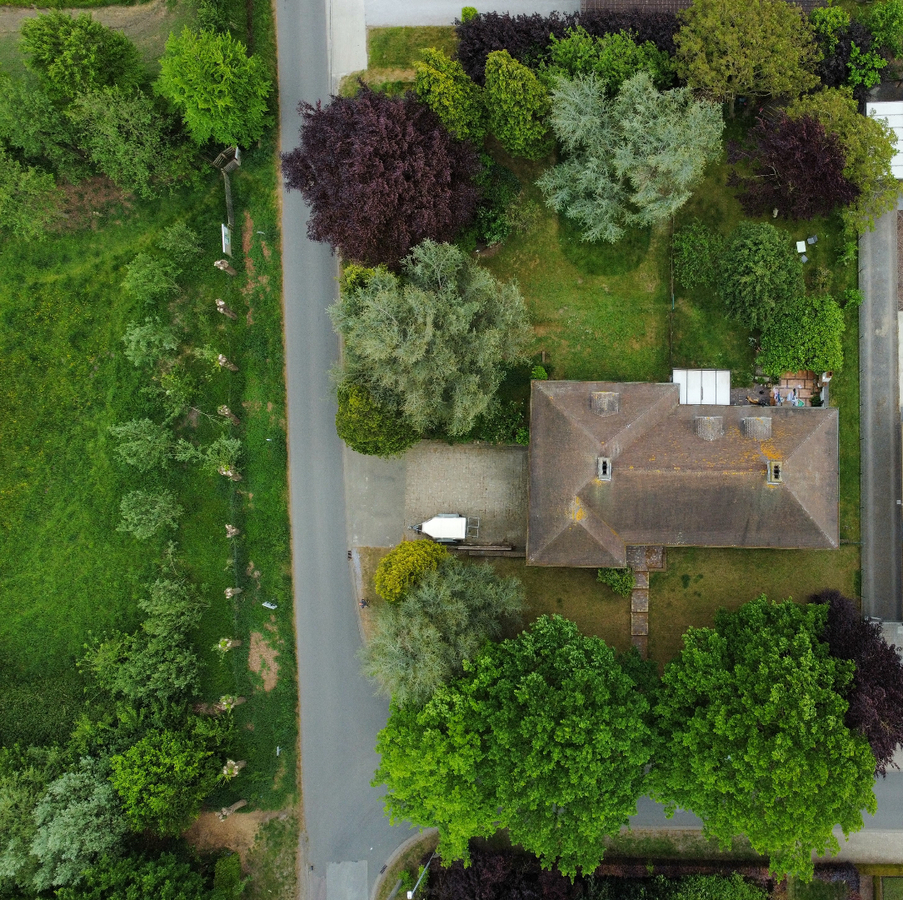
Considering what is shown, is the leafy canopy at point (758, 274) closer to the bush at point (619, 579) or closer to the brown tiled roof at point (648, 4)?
the brown tiled roof at point (648, 4)

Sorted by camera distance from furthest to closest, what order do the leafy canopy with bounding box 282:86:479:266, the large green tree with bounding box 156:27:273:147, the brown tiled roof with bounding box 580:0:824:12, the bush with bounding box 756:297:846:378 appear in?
1. the brown tiled roof with bounding box 580:0:824:12
2. the bush with bounding box 756:297:846:378
3. the large green tree with bounding box 156:27:273:147
4. the leafy canopy with bounding box 282:86:479:266

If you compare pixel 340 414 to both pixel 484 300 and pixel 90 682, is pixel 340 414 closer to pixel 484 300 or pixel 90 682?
pixel 484 300

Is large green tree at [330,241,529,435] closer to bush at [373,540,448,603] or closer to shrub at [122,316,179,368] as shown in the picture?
bush at [373,540,448,603]

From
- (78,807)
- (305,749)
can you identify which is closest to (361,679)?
(305,749)

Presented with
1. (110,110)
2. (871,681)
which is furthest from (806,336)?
(110,110)

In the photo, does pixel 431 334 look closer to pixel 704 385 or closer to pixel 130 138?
pixel 704 385

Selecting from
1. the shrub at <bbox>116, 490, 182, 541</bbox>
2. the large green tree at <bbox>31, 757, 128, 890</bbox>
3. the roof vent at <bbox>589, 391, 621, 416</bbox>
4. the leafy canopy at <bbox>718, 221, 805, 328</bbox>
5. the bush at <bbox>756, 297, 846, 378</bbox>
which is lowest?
the large green tree at <bbox>31, 757, 128, 890</bbox>

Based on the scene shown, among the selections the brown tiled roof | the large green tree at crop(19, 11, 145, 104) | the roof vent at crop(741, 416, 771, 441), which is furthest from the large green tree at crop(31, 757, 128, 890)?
the brown tiled roof
